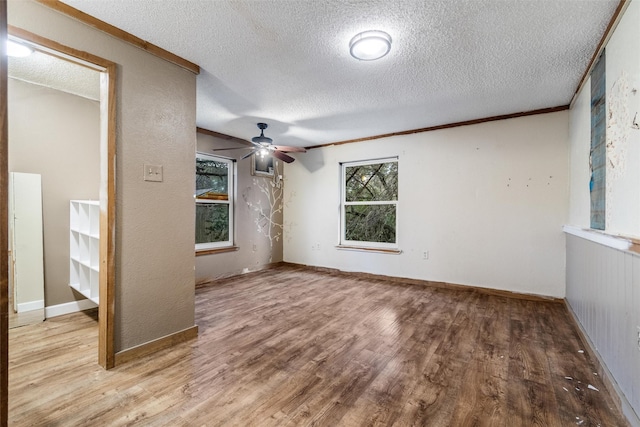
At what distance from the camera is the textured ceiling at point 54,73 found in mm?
2307

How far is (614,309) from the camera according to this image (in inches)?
67.6

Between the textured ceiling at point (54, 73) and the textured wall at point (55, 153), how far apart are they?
0.55ft

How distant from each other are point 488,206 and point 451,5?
2.82 m

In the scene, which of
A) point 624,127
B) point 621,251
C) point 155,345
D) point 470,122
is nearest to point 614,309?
point 621,251

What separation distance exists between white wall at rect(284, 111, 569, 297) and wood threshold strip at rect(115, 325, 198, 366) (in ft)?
10.2

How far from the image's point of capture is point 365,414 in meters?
1.50

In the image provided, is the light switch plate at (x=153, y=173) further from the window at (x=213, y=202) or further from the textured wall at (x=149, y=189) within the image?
the window at (x=213, y=202)

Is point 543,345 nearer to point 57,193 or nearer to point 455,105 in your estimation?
point 455,105

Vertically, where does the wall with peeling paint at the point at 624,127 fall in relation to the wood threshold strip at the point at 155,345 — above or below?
above

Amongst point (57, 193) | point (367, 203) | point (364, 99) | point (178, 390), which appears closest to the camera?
point (178, 390)

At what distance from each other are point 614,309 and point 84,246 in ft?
15.0

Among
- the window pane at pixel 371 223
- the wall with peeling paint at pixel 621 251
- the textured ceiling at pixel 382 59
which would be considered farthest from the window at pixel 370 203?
the wall with peeling paint at pixel 621 251

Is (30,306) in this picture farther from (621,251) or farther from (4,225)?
(621,251)

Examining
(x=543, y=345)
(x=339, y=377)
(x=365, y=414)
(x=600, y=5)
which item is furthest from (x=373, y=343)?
(x=600, y=5)
